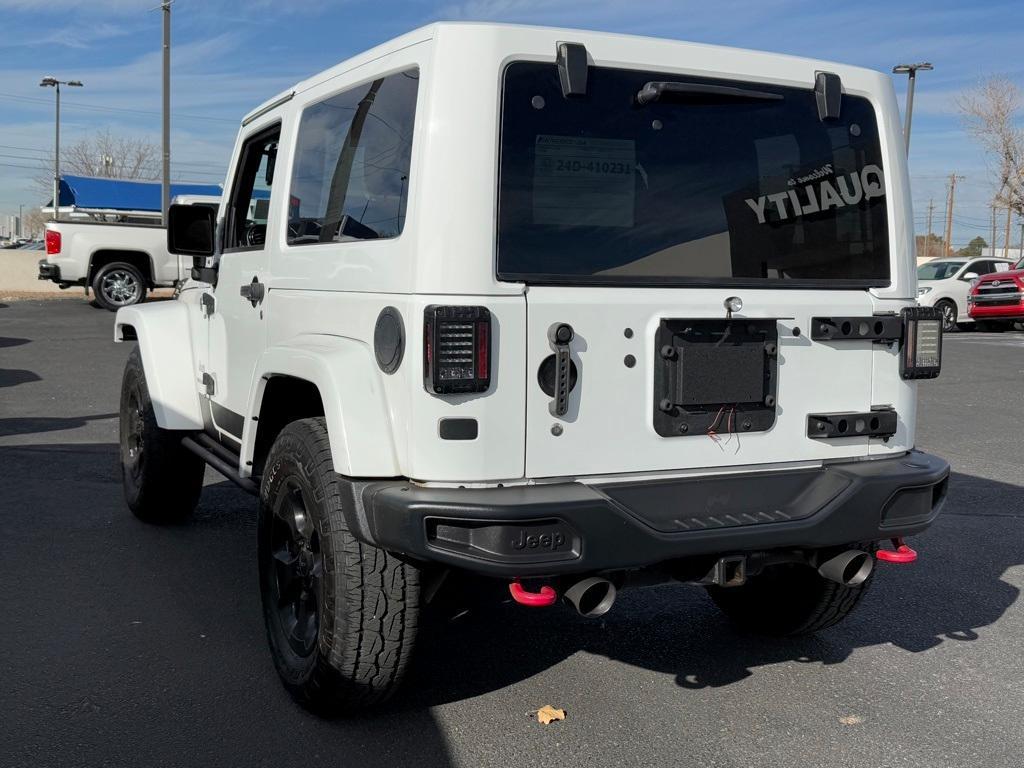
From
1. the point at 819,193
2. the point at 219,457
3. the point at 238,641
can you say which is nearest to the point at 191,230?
the point at 219,457

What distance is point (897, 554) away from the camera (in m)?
3.85

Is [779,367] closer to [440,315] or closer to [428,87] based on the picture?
[440,315]

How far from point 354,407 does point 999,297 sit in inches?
914

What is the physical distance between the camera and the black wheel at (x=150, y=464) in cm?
588

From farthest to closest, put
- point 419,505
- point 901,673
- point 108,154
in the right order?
point 108,154, point 901,673, point 419,505

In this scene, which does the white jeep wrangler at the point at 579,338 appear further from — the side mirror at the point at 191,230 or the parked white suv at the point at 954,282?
the parked white suv at the point at 954,282

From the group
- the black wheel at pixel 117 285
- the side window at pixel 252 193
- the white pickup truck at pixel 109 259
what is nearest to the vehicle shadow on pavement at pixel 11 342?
the white pickup truck at pixel 109 259

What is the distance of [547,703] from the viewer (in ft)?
12.9

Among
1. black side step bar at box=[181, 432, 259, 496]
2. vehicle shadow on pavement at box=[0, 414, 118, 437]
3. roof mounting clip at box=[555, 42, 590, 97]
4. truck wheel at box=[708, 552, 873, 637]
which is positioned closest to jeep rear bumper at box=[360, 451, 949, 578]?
truck wheel at box=[708, 552, 873, 637]

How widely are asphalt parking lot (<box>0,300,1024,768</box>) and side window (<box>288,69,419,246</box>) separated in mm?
1673

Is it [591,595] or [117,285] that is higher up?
[117,285]

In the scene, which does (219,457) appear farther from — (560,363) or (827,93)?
(827,93)

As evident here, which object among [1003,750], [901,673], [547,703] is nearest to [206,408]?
[547,703]

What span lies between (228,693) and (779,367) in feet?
7.45
